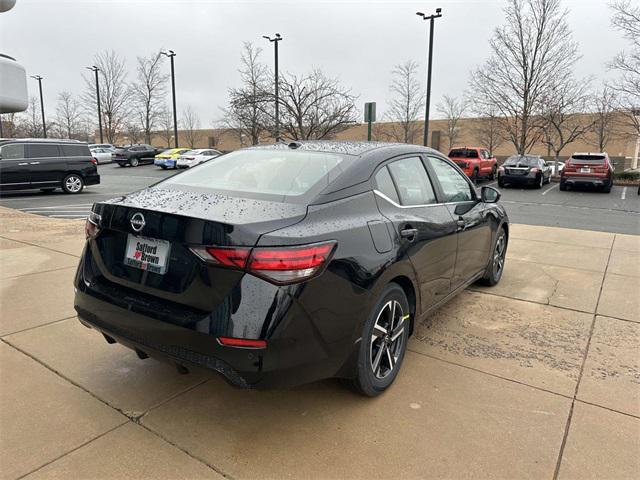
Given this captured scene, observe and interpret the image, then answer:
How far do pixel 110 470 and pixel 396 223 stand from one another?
6.68 feet

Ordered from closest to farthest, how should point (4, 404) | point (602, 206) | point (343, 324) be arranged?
point (343, 324) → point (4, 404) → point (602, 206)

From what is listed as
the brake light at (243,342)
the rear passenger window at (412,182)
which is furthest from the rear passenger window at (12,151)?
the brake light at (243,342)

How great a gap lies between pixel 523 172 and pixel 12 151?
19174 millimetres

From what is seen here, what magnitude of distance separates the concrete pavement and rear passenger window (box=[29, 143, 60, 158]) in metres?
12.4

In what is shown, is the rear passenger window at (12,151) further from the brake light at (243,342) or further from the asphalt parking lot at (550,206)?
the brake light at (243,342)

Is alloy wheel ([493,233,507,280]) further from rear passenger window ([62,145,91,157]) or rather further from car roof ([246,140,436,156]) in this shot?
rear passenger window ([62,145,91,157])

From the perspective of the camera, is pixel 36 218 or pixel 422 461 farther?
pixel 36 218

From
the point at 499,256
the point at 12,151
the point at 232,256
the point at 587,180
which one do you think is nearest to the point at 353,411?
the point at 232,256

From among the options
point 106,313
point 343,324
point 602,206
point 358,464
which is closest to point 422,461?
point 358,464

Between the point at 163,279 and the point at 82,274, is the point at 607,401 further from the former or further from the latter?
the point at 82,274

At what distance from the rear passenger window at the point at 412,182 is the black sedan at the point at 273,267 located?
0.02 m

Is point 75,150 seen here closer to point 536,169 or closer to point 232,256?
point 232,256

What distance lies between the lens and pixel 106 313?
2523mm

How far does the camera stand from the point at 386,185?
3027mm
